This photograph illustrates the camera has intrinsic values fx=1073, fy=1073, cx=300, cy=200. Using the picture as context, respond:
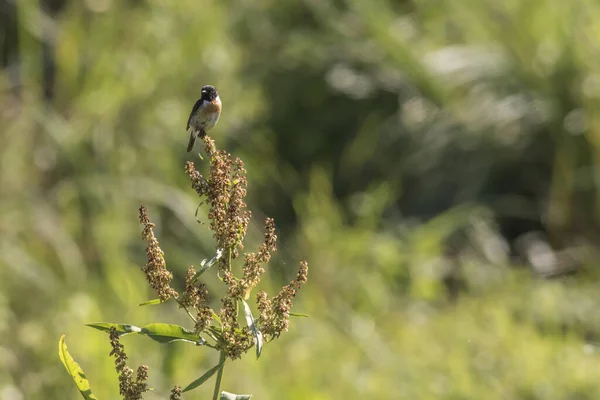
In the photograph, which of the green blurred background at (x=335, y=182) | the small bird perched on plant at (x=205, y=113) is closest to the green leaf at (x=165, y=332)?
the small bird perched on plant at (x=205, y=113)

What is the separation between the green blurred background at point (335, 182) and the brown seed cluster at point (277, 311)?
325 cm

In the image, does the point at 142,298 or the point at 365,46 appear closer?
the point at 142,298

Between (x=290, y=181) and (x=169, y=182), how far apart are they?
1.02 m

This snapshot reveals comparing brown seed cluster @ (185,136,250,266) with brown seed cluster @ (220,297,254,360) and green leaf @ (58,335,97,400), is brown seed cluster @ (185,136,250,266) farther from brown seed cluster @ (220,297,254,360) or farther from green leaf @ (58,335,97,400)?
green leaf @ (58,335,97,400)

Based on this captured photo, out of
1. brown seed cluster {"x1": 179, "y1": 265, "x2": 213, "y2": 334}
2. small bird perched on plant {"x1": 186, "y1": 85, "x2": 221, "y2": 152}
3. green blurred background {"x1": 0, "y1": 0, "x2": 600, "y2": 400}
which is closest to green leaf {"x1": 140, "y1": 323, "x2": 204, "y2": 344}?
brown seed cluster {"x1": 179, "y1": 265, "x2": 213, "y2": 334}

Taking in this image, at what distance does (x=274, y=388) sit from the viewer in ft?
16.5

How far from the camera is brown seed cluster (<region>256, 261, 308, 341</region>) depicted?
1693 mm

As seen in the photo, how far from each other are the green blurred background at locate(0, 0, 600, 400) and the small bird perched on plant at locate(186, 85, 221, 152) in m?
3.13

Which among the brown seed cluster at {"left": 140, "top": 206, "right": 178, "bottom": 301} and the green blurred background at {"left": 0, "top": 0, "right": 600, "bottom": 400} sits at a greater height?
the green blurred background at {"left": 0, "top": 0, "right": 600, "bottom": 400}

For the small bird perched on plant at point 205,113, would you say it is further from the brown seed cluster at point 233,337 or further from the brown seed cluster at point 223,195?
the brown seed cluster at point 233,337

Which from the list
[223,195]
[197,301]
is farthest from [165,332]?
[223,195]

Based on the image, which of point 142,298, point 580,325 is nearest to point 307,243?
point 142,298

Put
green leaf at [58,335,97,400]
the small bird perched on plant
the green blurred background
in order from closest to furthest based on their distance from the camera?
1. green leaf at [58,335,97,400]
2. the small bird perched on plant
3. the green blurred background

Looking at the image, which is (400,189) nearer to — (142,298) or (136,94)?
(136,94)
